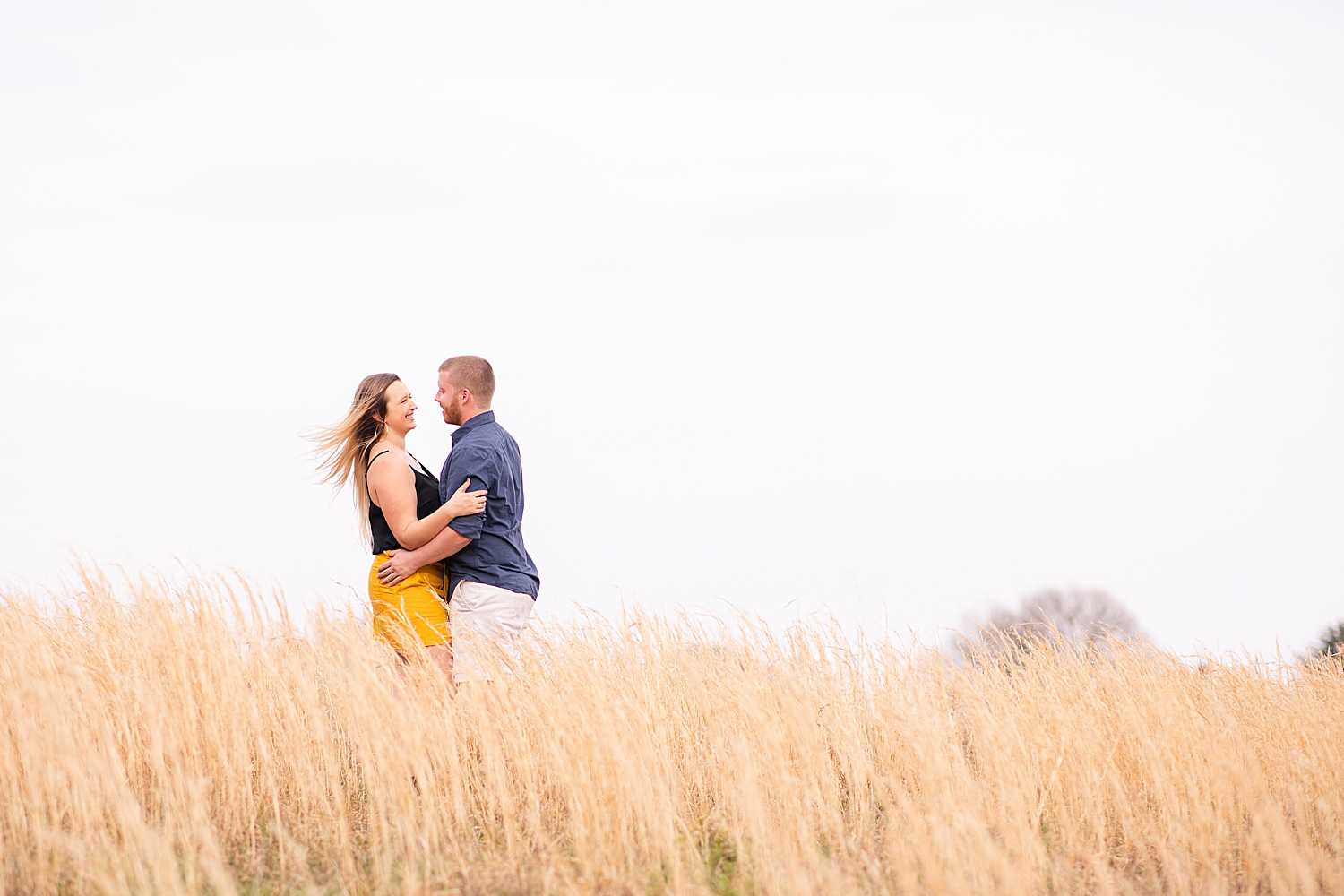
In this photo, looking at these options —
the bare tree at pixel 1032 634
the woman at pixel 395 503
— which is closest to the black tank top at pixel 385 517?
the woman at pixel 395 503

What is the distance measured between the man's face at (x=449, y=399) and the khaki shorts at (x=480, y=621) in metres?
0.92

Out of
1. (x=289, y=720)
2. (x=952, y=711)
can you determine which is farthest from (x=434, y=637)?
(x=952, y=711)

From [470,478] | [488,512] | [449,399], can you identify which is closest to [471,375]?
[449,399]

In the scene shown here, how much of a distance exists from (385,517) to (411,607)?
49 cm

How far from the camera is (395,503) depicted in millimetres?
5227

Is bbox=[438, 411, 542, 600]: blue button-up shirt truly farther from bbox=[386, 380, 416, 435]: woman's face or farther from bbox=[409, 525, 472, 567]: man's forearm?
bbox=[386, 380, 416, 435]: woman's face

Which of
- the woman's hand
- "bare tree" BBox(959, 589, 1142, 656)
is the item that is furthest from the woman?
"bare tree" BBox(959, 589, 1142, 656)

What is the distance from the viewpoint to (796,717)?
5.22 meters

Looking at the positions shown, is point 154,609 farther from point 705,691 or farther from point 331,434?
point 705,691

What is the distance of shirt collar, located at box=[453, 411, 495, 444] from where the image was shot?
5.48 metres

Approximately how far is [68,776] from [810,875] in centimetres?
325

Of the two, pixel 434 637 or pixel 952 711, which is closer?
pixel 434 637

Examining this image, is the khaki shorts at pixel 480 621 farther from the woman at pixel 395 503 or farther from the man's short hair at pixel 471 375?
the man's short hair at pixel 471 375

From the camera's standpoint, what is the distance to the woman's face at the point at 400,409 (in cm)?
542
